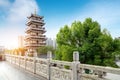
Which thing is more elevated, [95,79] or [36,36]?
[36,36]

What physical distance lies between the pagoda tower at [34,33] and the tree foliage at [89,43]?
54.7 feet

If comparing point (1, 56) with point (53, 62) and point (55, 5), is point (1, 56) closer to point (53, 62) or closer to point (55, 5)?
point (55, 5)

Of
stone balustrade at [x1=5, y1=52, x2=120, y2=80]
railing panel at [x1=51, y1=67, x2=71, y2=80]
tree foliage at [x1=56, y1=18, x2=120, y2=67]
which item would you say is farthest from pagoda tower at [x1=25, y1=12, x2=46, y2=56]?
railing panel at [x1=51, y1=67, x2=71, y2=80]

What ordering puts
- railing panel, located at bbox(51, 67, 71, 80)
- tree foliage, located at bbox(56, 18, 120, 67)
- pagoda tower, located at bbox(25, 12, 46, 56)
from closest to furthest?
railing panel, located at bbox(51, 67, 71, 80) → tree foliage, located at bbox(56, 18, 120, 67) → pagoda tower, located at bbox(25, 12, 46, 56)

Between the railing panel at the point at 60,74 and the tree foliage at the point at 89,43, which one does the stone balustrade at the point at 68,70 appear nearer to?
the railing panel at the point at 60,74

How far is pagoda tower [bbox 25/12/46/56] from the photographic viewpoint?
26.9 m

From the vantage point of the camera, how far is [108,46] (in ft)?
30.0

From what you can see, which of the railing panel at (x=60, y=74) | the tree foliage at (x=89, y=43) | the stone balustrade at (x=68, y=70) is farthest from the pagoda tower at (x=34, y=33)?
the railing panel at (x=60, y=74)

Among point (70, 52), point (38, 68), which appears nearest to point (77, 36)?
point (70, 52)

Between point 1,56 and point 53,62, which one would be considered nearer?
point 53,62

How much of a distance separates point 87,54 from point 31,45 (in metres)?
18.3

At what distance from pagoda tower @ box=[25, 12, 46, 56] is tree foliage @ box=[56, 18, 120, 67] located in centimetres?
1668

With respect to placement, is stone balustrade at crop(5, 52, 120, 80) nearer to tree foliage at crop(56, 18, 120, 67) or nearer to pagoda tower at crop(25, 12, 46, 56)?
tree foliage at crop(56, 18, 120, 67)

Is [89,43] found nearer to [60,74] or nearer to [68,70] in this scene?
[60,74]
